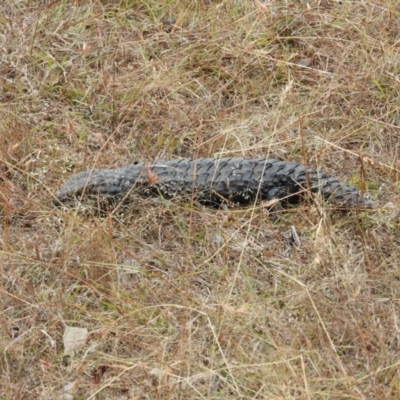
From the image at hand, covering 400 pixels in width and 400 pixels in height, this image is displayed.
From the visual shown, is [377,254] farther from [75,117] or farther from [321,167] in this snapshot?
[75,117]

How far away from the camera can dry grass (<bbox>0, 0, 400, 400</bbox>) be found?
2.96 m

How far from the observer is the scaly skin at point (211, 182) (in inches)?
144

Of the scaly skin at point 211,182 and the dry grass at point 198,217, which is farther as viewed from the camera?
the scaly skin at point 211,182

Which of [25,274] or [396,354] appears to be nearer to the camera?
[396,354]

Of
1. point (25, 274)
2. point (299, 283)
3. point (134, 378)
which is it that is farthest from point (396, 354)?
point (25, 274)

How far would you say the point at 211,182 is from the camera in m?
3.68

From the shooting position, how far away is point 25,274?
11.1 feet

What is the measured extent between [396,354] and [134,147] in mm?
1667

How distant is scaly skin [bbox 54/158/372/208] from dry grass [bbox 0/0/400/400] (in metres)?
0.08

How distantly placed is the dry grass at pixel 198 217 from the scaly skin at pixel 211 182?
75mm

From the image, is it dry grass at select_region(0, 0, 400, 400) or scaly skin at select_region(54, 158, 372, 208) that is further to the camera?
scaly skin at select_region(54, 158, 372, 208)

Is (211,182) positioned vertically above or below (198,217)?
above

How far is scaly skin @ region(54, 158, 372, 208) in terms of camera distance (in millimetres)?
3658

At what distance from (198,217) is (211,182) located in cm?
15
